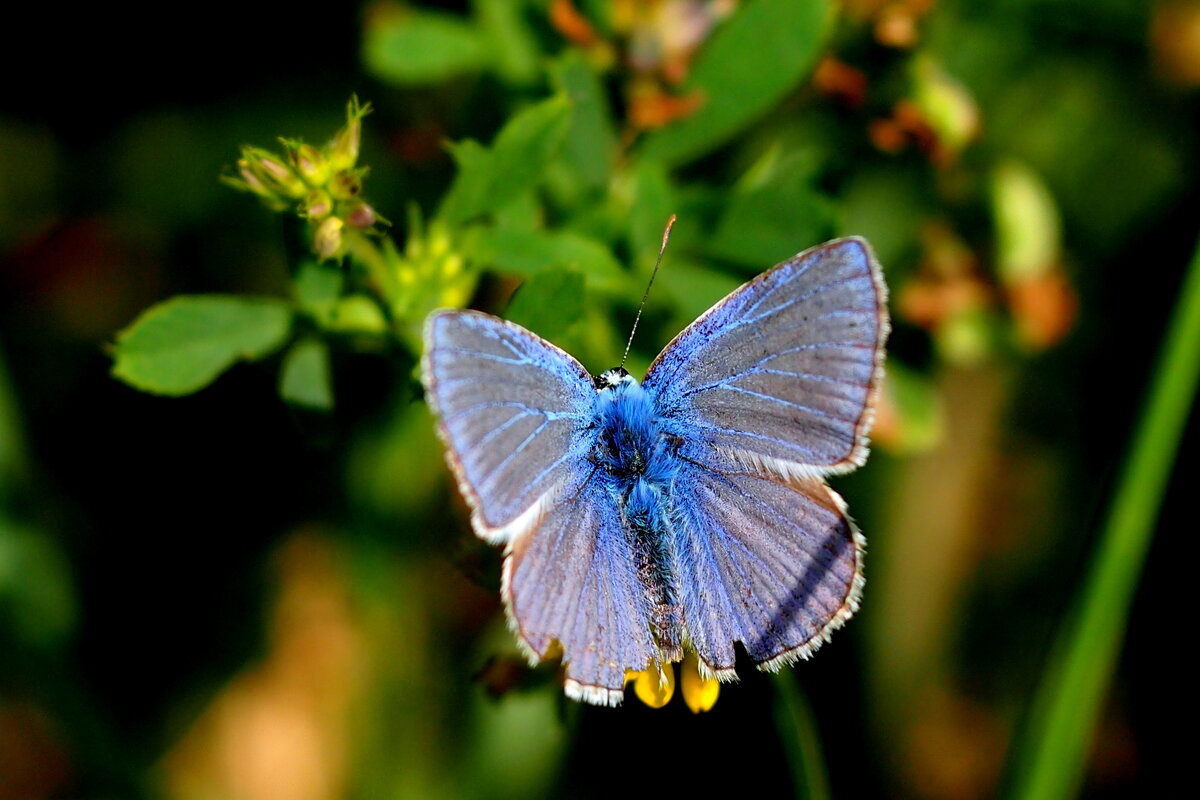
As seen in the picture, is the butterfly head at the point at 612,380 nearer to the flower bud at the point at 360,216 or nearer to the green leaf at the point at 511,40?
the flower bud at the point at 360,216

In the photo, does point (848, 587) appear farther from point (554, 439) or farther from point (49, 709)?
point (49, 709)

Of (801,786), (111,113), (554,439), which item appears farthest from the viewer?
(111,113)

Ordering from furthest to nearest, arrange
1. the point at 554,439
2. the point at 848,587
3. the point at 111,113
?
the point at 111,113 → the point at 554,439 → the point at 848,587

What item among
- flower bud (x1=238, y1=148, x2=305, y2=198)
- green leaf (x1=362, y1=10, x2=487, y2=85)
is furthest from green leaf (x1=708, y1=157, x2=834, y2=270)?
flower bud (x1=238, y1=148, x2=305, y2=198)

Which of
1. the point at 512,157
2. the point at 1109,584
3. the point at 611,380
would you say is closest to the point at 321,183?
the point at 512,157

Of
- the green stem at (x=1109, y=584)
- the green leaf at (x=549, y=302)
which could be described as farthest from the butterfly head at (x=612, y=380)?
the green stem at (x=1109, y=584)

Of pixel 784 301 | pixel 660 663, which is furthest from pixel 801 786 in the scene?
pixel 784 301

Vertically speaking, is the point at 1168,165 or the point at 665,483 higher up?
the point at 1168,165
